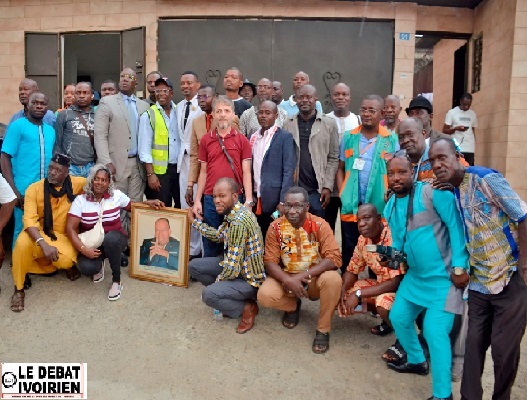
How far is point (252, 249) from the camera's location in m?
3.96

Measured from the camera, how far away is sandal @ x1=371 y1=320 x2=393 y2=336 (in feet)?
13.2

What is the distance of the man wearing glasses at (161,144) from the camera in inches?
201

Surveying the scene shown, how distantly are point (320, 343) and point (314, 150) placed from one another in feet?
5.46

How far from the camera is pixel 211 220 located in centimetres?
448

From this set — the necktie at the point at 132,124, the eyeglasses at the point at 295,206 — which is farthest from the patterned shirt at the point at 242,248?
the necktie at the point at 132,124

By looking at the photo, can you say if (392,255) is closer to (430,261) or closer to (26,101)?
(430,261)

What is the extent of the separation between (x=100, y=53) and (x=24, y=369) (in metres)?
11.8

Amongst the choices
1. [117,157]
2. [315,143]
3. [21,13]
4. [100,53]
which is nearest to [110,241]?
[117,157]

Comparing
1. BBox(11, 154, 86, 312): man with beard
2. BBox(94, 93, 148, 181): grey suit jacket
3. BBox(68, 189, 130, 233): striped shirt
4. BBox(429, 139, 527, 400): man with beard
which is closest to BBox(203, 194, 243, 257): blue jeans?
BBox(68, 189, 130, 233): striped shirt

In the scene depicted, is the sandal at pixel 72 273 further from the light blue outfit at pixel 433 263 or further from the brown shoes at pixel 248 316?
the light blue outfit at pixel 433 263

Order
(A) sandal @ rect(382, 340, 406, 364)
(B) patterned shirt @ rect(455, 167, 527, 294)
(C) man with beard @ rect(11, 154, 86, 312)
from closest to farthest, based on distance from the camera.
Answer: (B) patterned shirt @ rect(455, 167, 527, 294)
(A) sandal @ rect(382, 340, 406, 364)
(C) man with beard @ rect(11, 154, 86, 312)

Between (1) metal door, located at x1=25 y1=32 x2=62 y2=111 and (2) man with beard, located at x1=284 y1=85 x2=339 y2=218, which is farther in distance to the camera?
(1) metal door, located at x1=25 y1=32 x2=62 y2=111

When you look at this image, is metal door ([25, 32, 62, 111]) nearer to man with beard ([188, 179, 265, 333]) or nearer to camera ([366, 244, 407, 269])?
man with beard ([188, 179, 265, 333])

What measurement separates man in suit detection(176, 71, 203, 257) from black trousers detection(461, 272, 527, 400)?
289 centimetres
